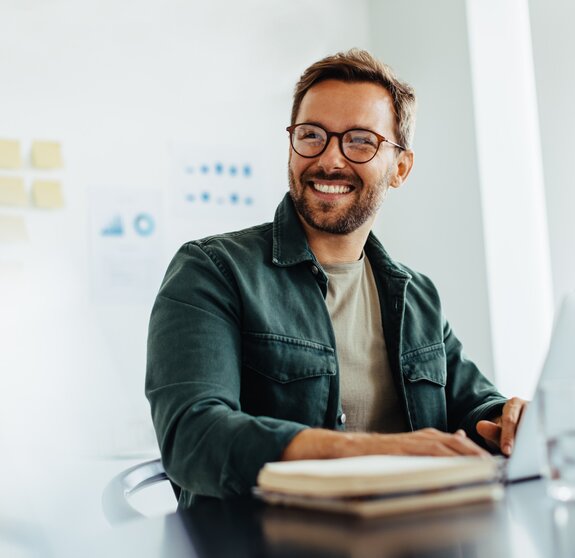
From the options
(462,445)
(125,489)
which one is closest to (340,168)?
(125,489)

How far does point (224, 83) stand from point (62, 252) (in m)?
0.89

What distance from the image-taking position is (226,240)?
4.87 feet

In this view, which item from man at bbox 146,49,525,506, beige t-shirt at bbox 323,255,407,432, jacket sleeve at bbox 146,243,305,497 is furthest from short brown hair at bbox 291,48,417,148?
jacket sleeve at bbox 146,243,305,497

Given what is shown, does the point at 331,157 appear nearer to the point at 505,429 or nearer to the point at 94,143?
the point at 505,429

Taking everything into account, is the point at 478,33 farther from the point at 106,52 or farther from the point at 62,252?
the point at 62,252

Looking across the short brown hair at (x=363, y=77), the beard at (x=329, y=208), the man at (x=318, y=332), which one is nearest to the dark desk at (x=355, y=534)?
the man at (x=318, y=332)

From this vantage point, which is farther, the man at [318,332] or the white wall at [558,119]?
the white wall at [558,119]

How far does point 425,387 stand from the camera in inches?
60.4

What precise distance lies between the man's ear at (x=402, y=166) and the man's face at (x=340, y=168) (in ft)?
0.39

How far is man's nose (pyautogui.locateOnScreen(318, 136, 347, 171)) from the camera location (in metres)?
1.64

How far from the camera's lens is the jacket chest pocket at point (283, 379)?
136 centimetres

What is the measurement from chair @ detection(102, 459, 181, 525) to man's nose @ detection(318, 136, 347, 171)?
0.68 metres

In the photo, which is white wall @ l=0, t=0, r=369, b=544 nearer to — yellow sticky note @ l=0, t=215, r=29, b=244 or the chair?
yellow sticky note @ l=0, t=215, r=29, b=244

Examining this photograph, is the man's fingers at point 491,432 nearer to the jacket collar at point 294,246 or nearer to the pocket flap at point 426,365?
the pocket flap at point 426,365
